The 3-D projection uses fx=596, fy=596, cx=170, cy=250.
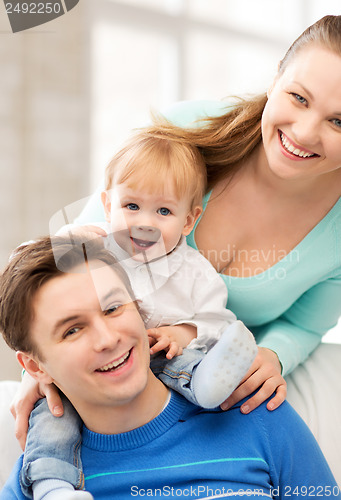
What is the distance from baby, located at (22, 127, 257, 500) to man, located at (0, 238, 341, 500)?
4cm

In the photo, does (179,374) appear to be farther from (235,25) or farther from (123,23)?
(235,25)

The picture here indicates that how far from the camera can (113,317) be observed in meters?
0.77

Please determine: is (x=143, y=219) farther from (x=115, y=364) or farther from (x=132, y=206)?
(x=115, y=364)

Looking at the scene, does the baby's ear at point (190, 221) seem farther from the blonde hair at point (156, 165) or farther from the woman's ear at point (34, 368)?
the woman's ear at point (34, 368)

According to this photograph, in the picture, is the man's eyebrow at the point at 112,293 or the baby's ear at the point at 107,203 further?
the baby's ear at the point at 107,203

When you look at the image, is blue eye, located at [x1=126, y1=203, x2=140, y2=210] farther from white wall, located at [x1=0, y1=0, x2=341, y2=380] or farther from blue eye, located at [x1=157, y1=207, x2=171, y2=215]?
white wall, located at [x1=0, y1=0, x2=341, y2=380]

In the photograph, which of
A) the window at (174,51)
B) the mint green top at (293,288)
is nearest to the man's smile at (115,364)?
the mint green top at (293,288)

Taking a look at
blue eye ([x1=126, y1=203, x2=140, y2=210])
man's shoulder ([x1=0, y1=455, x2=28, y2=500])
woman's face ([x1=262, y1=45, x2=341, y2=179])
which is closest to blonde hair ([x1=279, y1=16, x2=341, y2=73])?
woman's face ([x1=262, y1=45, x2=341, y2=179])

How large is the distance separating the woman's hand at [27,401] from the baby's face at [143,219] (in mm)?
236

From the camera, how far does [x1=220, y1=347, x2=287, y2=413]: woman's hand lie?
0.87m

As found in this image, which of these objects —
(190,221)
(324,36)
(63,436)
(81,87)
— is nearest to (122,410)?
(63,436)

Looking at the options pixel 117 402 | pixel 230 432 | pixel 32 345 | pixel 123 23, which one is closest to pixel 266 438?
pixel 230 432

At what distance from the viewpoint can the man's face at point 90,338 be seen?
748 millimetres

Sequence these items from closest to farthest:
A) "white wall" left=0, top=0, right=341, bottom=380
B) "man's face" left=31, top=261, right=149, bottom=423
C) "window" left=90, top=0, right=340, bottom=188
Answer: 1. "man's face" left=31, top=261, right=149, bottom=423
2. "white wall" left=0, top=0, right=341, bottom=380
3. "window" left=90, top=0, right=340, bottom=188
